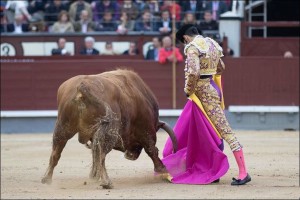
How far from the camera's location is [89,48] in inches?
581

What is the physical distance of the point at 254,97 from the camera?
47.5 ft

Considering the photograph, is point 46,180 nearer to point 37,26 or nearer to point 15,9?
point 37,26

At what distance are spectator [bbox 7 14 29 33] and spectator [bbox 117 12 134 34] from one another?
1.60m

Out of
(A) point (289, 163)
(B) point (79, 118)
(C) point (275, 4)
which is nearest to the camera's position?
(B) point (79, 118)

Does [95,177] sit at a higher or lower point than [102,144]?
lower

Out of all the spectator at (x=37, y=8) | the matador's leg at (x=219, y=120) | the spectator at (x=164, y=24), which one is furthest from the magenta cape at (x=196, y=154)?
the spectator at (x=37, y=8)

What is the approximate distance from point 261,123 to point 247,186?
6.82m

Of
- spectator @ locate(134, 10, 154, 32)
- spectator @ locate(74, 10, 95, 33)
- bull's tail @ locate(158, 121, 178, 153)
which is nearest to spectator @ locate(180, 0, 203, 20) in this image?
spectator @ locate(134, 10, 154, 32)

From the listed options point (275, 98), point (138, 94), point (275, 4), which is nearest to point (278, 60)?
point (275, 98)

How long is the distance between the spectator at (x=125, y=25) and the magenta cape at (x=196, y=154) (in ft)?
21.5

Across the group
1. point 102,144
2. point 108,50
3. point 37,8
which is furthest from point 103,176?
point 37,8

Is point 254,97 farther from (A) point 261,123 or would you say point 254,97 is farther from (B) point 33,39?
(B) point 33,39

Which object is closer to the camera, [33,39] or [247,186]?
[247,186]

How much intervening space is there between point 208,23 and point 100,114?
306 inches
